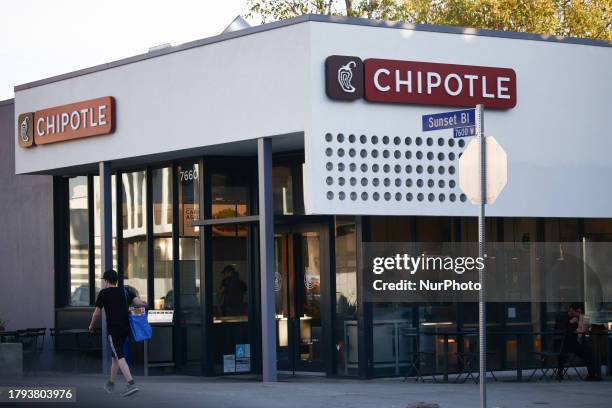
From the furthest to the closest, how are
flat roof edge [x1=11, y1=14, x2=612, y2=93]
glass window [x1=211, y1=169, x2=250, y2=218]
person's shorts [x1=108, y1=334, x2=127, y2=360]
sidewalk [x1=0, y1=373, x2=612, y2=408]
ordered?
glass window [x1=211, y1=169, x2=250, y2=218] → flat roof edge [x1=11, y1=14, x2=612, y2=93] → person's shorts [x1=108, y1=334, x2=127, y2=360] → sidewalk [x1=0, y1=373, x2=612, y2=408]

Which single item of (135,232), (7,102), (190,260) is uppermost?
(7,102)

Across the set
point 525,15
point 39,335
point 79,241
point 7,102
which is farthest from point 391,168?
point 525,15

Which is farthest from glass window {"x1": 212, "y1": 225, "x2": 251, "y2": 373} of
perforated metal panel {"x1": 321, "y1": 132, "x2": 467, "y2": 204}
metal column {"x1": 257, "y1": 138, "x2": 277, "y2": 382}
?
perforated metal panel {"x1": 321, "y1": 132, "x2": 467, "y2": 204}

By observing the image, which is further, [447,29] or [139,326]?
[447,29]

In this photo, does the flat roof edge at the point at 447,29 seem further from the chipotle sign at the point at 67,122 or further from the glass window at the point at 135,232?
the glass window at the point at 135,232

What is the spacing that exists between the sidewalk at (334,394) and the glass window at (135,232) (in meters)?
3.40

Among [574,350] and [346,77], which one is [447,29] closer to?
[346,77]

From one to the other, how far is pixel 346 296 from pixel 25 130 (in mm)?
7729

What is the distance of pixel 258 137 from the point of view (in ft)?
65.7

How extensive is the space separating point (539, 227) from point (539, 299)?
128cm

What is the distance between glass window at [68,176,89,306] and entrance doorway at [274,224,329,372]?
17.0 ft

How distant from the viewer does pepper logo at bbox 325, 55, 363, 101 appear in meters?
19.2

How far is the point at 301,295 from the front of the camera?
2209 centimetres

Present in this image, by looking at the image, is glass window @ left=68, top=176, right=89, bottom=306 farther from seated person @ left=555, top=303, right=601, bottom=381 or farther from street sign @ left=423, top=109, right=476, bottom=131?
street sign @ left=423, top=109, right=476, bottom=131
